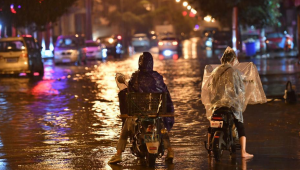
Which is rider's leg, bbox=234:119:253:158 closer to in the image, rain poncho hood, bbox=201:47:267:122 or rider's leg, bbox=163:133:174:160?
rain poncho hood, bbox=201:47:267:122

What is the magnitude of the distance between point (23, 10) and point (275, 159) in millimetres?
25393

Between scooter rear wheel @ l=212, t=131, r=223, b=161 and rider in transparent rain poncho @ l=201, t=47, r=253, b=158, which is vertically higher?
rider in transparent rain poncho @ l=201, t=47, r=253, b=158

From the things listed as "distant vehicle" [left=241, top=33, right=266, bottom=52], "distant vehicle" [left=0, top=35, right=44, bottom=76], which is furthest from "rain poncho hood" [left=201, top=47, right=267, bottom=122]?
"distant vehicle" [left=241, top=33, right=266, bottom=52]

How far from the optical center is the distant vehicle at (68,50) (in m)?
38.0

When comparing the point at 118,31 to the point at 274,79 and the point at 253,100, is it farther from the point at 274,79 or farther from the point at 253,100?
the point at 253,100

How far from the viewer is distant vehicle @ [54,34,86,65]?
125ft

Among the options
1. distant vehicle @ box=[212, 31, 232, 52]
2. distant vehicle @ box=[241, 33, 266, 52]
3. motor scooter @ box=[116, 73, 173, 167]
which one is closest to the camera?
motor scooter @ box=[116, 73, 173, 167]

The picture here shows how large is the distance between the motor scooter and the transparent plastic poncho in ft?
3.28

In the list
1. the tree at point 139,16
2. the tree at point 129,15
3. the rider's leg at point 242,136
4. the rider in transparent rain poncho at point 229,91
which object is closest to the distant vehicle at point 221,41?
the tree at point 139,16

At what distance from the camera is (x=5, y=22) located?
3347cm

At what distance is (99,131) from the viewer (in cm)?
1188

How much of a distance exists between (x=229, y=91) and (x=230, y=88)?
44 mm

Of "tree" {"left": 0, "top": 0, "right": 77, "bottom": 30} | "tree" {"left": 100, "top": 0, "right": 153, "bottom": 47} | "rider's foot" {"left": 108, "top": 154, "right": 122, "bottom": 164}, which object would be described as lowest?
"rider's foot" {"left": 108, "top": 154, "right": 122, "bottom": 164}

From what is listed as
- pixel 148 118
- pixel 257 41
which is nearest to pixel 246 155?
pixel 148 118
